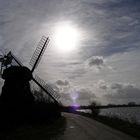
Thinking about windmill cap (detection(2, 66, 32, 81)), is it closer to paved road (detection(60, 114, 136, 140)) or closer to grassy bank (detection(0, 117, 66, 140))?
grassy bank (detection(0, 117, 66, 140))

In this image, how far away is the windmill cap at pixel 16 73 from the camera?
3616cm

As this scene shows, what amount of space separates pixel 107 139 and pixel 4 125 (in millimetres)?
16455

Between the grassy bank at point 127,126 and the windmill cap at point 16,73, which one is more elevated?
the windmill cap at point 16,73

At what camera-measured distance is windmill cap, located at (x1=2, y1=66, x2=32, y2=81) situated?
3616 cm

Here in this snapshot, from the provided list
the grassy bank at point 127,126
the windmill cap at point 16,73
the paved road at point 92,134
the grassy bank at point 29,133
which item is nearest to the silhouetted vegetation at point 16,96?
the windmill cap at point 16,73

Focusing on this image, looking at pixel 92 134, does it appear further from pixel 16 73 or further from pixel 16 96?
pixel 16 73

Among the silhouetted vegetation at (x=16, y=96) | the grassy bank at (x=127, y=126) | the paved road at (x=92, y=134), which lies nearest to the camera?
the paved road at (x=92, y=134)

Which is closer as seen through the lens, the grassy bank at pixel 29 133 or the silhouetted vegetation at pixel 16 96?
the grassy bank at pixel 29 133

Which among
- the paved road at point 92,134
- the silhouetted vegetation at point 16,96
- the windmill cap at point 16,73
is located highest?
the windmill cap at point 16,73

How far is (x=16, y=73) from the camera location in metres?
36.2

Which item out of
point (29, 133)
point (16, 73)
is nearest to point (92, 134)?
point (29, 133)

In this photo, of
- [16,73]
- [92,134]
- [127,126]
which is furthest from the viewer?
[16,73]

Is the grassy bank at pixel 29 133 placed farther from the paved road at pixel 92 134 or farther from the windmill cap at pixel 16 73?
the windmill cap at pixel 16 73

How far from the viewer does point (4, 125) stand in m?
34.6
